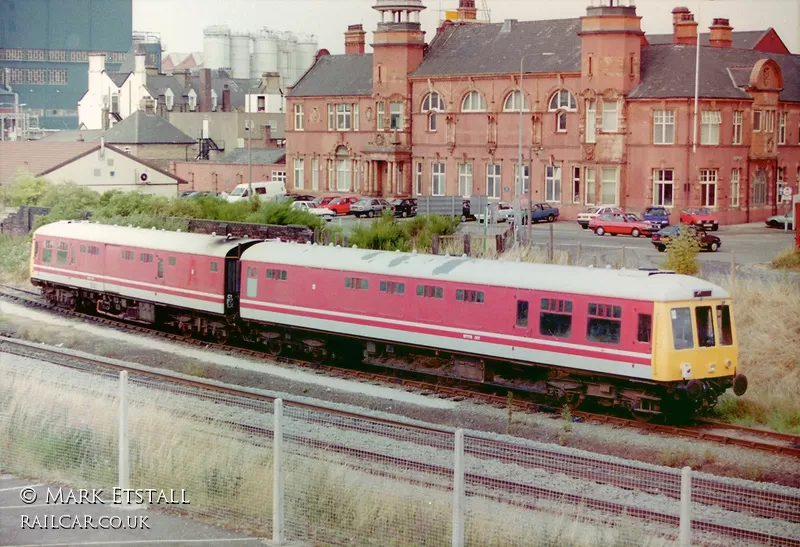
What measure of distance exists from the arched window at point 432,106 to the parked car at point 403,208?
610 cm

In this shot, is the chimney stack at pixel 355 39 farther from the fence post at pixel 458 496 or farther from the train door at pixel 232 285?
the fence post at pixel 458 496

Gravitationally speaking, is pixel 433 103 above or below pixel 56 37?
below

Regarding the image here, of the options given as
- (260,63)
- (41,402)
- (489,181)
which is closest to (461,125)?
(489,181)

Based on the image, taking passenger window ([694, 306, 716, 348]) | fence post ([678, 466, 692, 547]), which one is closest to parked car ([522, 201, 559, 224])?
passenger window ([694, 306, 716, 348])

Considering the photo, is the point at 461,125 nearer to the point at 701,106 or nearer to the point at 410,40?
the point at 410,40

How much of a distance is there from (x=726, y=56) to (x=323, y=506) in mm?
51323

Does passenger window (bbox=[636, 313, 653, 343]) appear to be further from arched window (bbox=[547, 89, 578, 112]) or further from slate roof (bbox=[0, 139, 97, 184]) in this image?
slate roof (bbox=[0, 139, 97, 184])

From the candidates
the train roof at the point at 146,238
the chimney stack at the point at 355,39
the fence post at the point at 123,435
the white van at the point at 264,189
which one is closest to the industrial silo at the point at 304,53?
the chimney stack at the point at 355,39

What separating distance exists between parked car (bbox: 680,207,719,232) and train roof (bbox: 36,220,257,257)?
90.5ft

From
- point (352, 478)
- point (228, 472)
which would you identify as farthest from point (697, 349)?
point (228, 472)

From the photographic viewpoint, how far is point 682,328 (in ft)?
74.3

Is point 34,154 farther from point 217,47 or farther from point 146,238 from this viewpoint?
point 146,238

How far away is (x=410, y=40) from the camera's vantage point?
2680 inches

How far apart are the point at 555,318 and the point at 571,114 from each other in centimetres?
3951
